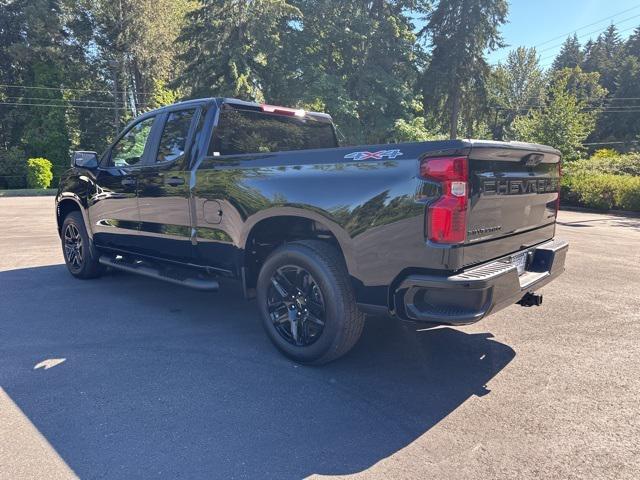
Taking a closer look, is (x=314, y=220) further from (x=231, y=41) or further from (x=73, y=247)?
(x=231, y=41)

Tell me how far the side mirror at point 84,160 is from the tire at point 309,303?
9.79ft

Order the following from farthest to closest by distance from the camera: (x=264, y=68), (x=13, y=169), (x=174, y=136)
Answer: (x=13, y=169)
(x=264, y=68)
(x=174, y=136)

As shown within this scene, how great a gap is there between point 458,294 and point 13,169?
38192 millimetres

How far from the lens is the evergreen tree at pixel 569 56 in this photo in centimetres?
7162

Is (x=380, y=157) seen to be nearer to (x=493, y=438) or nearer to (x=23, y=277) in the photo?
(x=493, y=438)

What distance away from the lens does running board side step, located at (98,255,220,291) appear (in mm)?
4063

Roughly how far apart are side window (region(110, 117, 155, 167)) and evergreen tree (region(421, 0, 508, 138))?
29863mm


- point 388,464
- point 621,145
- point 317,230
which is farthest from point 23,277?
point 621,145

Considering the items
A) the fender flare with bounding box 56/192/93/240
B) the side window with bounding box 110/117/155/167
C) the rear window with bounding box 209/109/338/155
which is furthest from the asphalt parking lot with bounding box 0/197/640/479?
the rear window with bounding box 209/109/338/155

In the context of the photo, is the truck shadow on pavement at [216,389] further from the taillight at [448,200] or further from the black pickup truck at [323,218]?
the taillight at [448,200]

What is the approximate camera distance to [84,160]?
5.33m

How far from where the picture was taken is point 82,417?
109 inches

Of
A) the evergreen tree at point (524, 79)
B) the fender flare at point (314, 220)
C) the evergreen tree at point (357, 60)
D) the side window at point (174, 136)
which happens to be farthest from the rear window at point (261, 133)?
the evergreen tree at point (524, 79)

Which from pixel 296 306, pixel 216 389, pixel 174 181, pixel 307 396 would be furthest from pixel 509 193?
pixel 174 181
